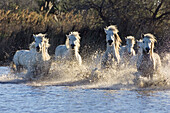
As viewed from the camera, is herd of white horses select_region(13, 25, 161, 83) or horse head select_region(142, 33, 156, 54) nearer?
horse head select_region(142, 33, 156, 54)

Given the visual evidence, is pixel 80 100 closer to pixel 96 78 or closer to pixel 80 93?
pixel 80 93

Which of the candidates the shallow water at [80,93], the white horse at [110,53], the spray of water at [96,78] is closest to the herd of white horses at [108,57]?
the white horse at [110,53]

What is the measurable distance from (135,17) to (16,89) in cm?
1558

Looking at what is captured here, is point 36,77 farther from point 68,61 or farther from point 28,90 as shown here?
point 28,90

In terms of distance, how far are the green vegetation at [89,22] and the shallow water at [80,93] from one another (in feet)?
21.9

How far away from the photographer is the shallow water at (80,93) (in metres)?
9.56

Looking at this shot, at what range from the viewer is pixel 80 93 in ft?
38.5

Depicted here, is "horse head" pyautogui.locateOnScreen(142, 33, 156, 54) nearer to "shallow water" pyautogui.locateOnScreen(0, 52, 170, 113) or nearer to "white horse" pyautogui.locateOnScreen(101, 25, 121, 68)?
"shallow water" pyautogui.locateOnScreen(0, 52, 170, 113)

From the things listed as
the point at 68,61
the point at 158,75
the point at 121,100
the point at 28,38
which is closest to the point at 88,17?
the point at 28,38

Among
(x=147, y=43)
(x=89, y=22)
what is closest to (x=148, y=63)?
(x=147, y=43)

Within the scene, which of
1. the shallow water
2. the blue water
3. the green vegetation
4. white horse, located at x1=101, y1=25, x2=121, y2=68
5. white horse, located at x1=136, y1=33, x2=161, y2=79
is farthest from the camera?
the green vegetation

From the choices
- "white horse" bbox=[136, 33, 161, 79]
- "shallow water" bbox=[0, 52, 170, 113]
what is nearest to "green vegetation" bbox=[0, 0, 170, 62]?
"shallow water" bbox=[0, 52, 170, 113]

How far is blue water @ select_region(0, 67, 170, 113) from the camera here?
30.7 ft

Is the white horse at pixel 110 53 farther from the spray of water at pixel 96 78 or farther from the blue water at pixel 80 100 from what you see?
the blue water at pixel 80 100
